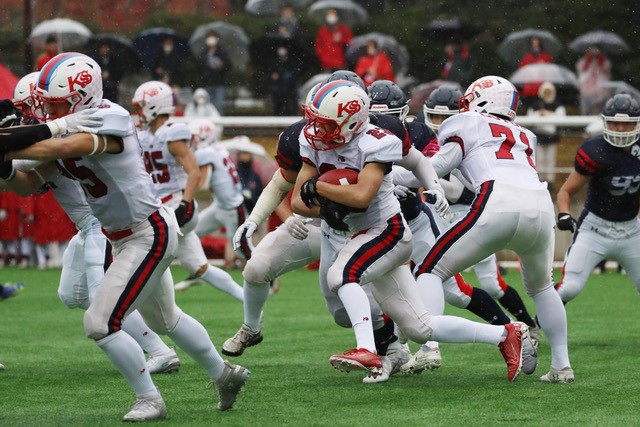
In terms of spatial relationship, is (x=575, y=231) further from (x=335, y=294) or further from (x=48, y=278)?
(x=48, y=278)

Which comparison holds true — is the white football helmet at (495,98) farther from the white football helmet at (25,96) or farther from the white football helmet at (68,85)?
the white football helmet at (25,96)

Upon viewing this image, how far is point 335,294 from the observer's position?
22.3 feet

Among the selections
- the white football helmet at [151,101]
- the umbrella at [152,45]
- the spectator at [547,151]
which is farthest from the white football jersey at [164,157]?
the umbrella at [152,45]

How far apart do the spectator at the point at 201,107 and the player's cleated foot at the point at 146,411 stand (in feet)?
37.7

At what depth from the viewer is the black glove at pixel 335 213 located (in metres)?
6.23

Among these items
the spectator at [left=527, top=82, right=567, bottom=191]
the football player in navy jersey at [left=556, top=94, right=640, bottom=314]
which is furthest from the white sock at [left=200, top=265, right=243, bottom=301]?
the spectator at [left=527, top=82, right=567, bottom=191]

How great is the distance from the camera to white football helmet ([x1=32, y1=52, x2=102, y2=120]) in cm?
566

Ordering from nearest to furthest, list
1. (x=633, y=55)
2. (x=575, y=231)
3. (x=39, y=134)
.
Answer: (x=39, y=134) → (x=575, y=231) → (x=633, y=55)

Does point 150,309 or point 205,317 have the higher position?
point 150,309

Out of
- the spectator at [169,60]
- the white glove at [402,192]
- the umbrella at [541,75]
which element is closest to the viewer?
the white glove at [402,192]

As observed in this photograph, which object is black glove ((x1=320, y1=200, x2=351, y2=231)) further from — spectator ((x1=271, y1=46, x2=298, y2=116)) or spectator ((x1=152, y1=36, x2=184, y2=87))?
spectator ((x1=152, y1=36, x2=184, y2=87))

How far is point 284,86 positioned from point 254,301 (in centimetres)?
1109

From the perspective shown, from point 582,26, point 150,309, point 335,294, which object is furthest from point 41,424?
point 582,26

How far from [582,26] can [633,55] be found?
0.95m
